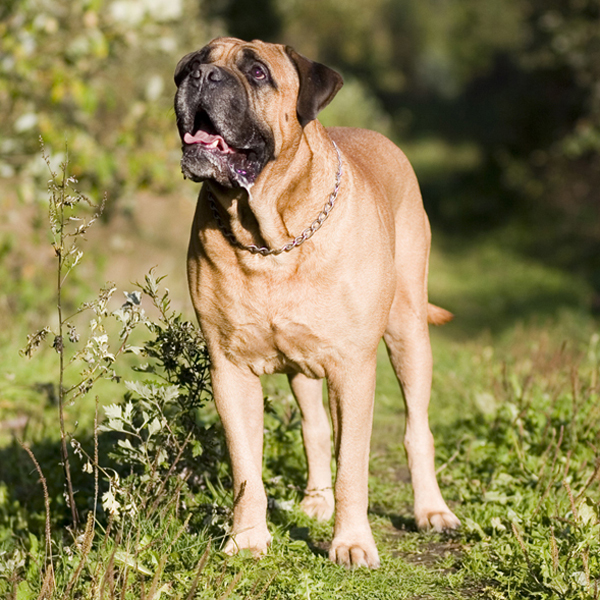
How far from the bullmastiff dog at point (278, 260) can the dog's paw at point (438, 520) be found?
42 centimetres

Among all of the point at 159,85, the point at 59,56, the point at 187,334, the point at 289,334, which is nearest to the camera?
the point at 289,334

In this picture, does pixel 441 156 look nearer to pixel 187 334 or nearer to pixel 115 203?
pixel 115 203

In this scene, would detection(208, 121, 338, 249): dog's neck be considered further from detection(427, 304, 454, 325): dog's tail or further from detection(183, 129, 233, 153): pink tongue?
detection(427, 304, 454, 325): dog's tail

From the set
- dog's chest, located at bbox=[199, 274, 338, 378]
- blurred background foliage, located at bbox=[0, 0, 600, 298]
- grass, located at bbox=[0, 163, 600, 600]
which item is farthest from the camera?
blurred background foliage, located at bbox=[0, 0, 600, 298]

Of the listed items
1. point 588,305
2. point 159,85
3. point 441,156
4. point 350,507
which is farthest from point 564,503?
point 441,156

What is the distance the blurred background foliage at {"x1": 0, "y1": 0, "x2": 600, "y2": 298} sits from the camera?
234 inches

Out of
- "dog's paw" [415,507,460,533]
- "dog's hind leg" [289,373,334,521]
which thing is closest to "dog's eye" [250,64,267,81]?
"dog's hind leg" [289,373,334,521]

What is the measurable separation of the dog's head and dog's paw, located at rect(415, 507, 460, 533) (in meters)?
1.60

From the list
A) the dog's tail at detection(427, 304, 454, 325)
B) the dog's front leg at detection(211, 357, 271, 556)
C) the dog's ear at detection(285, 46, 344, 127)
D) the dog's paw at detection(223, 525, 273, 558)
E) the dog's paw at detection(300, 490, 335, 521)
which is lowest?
the dog's paw at detection(300, 490, 335, 521)

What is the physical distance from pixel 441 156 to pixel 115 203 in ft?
52.9

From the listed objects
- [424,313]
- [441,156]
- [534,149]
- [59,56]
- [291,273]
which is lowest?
[441,156]

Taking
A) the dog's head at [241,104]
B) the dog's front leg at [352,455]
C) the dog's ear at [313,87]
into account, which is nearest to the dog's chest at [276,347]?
the dog's front leg at [352,455]

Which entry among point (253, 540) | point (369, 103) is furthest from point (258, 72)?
point (369, 103)

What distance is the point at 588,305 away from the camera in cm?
1059
